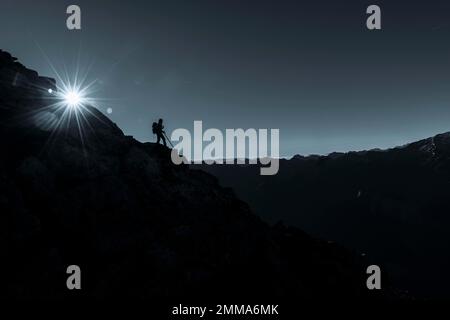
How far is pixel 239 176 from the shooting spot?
171m

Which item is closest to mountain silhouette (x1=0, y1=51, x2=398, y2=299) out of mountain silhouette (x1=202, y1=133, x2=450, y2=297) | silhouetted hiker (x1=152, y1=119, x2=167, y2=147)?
silhouetted hiker (x1=152, y1=119, x2=167, y2=147)

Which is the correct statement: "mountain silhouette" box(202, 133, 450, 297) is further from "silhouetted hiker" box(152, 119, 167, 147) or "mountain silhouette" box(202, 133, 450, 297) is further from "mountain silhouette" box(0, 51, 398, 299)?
"silhouetted hiker" box(152, 119, 167, 147)

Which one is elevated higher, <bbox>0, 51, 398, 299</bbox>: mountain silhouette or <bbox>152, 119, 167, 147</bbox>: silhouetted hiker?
<bbox>152, 119, 167, 147</bbox>: silhouetted hiker

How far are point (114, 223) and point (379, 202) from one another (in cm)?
11499

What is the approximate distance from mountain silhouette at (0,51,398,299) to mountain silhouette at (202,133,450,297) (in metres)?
73.0

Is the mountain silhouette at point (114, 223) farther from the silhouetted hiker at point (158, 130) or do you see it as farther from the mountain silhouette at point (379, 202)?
the mountain silhouette at point (379, 202)

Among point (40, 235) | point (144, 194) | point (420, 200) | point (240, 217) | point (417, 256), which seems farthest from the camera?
point (420, 200)

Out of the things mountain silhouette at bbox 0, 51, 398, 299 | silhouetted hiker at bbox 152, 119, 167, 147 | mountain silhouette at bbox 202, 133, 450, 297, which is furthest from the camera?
mountain silhouette at bbox 202, 133, 450, 297

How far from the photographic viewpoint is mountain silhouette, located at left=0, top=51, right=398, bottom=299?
27.0 meters

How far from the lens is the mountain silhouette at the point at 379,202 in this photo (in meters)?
104

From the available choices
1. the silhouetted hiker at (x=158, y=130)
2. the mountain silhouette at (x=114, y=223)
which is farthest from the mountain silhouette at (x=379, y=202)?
the silhouetted hiker at (x=158, y=130)

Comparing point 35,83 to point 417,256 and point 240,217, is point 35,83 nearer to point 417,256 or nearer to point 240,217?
point 240,217

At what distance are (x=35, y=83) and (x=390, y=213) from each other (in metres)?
118
